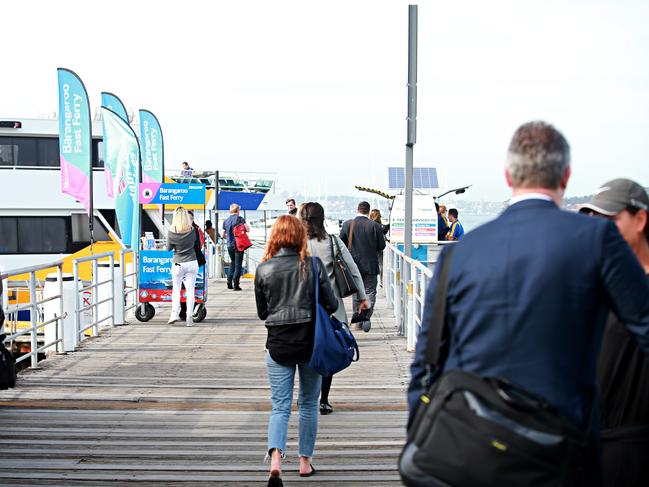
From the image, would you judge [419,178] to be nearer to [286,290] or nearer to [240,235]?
[240,235]

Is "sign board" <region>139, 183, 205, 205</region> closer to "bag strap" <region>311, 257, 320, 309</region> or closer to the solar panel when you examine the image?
"bag strap" <region>311, 257, 320, 309</region>

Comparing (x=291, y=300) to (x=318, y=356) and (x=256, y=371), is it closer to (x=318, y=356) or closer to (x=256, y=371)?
(x=318, y=356)

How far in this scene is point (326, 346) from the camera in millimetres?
5109

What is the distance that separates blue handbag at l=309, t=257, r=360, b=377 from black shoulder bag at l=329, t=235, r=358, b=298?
2.00 meters

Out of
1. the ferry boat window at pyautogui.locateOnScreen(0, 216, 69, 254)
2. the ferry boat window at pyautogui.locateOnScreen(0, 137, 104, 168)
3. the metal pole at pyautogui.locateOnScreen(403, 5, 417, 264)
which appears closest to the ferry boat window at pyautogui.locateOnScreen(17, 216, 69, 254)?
the ferry boat window at pyautogui.locateOnScreen(0, 216, 69, 254)

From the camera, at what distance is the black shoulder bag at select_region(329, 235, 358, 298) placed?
7320mm

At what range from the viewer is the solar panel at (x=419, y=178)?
2595 cm

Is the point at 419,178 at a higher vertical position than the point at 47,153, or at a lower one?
lower

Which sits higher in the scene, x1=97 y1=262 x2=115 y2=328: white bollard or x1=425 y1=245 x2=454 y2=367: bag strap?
x1=425 y1=245 x2=454 y2=367: bag strap

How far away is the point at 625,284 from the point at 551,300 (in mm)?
211

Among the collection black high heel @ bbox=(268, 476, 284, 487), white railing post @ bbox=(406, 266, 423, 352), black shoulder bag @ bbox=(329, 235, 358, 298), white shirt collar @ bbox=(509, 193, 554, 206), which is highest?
white shirt collar @ bbox=(509, 193, 554, 206)

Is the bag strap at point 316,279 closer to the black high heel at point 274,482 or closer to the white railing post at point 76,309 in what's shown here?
the black high heel at point 274,482


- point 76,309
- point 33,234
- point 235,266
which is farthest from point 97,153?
point 76,309

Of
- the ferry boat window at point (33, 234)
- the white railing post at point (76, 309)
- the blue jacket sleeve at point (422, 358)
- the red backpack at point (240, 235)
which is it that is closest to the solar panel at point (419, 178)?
the red backpack at point (240, 235)
